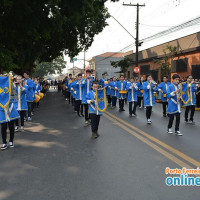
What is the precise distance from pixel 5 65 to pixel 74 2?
4268 millimetres

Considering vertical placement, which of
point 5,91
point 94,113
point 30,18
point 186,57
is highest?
point 30,18

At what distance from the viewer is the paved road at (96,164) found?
12.5ft

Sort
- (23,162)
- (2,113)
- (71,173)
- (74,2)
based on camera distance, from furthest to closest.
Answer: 1. (74,2)
2. (2,113)
3. (23,162)
4. (71,173)

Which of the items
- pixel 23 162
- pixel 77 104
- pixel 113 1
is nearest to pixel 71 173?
pixel 23 162

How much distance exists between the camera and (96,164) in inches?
199

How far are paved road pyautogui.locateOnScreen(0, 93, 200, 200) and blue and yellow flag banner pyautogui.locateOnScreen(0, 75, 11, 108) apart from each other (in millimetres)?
1127

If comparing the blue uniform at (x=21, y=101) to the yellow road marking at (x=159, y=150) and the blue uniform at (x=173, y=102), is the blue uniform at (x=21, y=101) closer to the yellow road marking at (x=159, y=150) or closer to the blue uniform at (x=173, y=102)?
the yellow road marking at (x=159, y=150)

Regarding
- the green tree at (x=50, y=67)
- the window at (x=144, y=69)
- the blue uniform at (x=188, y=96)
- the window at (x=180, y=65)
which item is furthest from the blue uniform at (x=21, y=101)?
the green tree at (x=50, y=67)

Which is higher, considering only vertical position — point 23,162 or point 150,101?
point 150,101

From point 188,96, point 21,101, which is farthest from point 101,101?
point 188,96

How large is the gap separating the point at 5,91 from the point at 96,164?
115 inches

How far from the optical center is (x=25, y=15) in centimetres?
1193

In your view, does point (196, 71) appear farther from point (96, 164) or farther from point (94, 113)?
point (96, 164)

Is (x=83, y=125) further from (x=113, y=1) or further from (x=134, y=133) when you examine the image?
(x=113, y=1)
